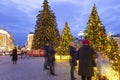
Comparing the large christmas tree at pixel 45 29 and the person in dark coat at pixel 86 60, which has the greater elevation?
the large christmas tree at pixel 45 29

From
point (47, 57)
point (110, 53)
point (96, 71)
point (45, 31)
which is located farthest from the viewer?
point (45, 31)

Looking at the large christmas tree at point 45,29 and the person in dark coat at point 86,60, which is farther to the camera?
the large christmas tree at point 45,29

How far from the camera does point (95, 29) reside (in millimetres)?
39000

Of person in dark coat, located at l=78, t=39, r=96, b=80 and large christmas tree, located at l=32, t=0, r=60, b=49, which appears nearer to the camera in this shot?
person in dark coat, located at l=78, t=39, r=96, b=80

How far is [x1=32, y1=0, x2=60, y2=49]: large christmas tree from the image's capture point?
62500 mm

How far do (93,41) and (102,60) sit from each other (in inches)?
920

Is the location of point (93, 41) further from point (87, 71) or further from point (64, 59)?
point (87, 71)

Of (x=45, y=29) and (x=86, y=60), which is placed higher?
(x=45, y=29)

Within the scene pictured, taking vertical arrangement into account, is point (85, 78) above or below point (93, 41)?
below

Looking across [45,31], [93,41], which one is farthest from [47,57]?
[45,31]

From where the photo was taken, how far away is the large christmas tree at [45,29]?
62.5 meters

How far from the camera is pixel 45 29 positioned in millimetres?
62562

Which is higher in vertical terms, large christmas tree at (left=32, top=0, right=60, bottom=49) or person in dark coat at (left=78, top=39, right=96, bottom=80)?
large christmas tree at (left=32, top=0, right=60, bottom=49)

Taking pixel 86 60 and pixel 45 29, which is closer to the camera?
pixel 86 60
